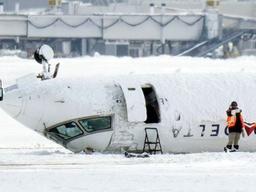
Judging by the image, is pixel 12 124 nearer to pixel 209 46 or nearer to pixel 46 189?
pixel 46 189

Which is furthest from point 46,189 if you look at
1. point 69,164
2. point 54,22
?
point 54,22

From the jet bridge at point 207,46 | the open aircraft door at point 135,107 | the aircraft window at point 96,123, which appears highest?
the open aircraft door at point 135,107

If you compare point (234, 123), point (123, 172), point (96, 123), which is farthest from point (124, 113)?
point (123, 172)

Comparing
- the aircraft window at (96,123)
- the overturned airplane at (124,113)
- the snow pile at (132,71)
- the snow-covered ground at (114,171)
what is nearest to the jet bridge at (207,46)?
the snow pile at (132,71)

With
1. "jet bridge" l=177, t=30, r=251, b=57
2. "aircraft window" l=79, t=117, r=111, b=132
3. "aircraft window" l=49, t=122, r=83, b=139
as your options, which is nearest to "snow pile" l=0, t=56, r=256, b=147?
"aircraft window" l=79, t=117, r=111, b=132

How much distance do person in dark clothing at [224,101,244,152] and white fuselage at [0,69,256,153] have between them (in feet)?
1.41

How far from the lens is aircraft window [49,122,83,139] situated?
29609 mm

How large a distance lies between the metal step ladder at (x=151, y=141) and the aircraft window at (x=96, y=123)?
1432 mm

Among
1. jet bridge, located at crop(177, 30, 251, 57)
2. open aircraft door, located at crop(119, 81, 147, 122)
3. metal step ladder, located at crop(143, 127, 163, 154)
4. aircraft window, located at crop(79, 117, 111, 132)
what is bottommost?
jet bridge, located at crop(177, 30, 251, 57)

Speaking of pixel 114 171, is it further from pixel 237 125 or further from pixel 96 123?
pixel 237 125

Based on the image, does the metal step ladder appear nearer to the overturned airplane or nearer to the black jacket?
the overturned airplane

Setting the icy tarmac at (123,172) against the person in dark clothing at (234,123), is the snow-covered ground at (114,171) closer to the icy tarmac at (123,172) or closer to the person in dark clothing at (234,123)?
the icy tarmac at (123,172)

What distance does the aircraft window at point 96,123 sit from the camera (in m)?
29.5

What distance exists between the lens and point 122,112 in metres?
29.7
